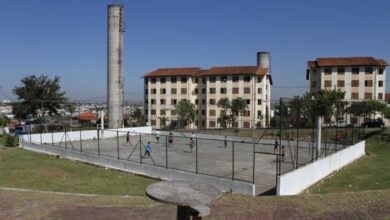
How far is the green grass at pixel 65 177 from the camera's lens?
20.2m

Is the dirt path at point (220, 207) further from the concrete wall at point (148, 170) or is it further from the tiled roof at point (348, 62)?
the tiled roof at point (348, 62)

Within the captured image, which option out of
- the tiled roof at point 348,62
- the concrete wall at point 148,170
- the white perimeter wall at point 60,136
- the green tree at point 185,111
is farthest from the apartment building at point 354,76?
the concrete wall at point 148,170

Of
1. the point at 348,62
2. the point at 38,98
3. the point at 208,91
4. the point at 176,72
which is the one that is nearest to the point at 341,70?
the point at 348,62

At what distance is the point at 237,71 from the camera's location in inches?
3162

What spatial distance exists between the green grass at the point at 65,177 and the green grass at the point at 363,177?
33.4 ft

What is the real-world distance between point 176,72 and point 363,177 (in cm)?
6622

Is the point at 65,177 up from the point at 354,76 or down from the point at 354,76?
down

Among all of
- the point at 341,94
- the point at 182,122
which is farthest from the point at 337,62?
the point at 182,122

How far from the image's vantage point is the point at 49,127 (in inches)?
1871

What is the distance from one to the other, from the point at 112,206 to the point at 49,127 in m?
35.3

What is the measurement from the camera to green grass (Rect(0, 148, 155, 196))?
20.2m

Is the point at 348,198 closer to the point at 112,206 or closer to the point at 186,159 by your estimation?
the point at 112,206

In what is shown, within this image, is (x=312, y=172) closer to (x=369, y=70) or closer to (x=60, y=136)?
(x=60, y=136)

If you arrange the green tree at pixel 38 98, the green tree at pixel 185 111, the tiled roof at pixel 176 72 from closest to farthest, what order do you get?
the green tree at pixel 38 98 < the green tree at pixel 185 111 < the tiled roof at pixel 176 72
